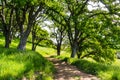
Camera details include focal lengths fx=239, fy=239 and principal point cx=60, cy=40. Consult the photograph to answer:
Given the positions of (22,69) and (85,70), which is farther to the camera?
(85,70)

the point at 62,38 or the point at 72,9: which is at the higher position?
the point at 72,9

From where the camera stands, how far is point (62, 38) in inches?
1956

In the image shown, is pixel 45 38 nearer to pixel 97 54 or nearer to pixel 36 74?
pixel 97 54

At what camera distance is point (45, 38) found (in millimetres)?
51375

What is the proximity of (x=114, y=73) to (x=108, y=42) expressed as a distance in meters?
17.6

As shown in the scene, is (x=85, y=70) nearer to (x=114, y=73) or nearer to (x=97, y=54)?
(x=114, y=73)

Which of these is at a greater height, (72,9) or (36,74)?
(72,9)

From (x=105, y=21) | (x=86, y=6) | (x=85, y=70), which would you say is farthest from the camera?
(x=86, y=6)

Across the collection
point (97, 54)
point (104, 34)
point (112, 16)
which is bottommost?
point (97, 54)

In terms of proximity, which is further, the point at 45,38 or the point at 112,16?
the point at 45,38

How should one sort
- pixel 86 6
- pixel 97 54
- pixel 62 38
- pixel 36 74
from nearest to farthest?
pixel 36 74 → pixel 86 6 → pixel 97 54 → pixel 62 38

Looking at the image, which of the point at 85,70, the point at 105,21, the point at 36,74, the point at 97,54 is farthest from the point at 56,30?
the point at 36,74

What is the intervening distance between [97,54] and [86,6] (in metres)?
15.3

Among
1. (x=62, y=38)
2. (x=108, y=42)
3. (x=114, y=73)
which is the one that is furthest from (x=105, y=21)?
(x=62, y=38)
